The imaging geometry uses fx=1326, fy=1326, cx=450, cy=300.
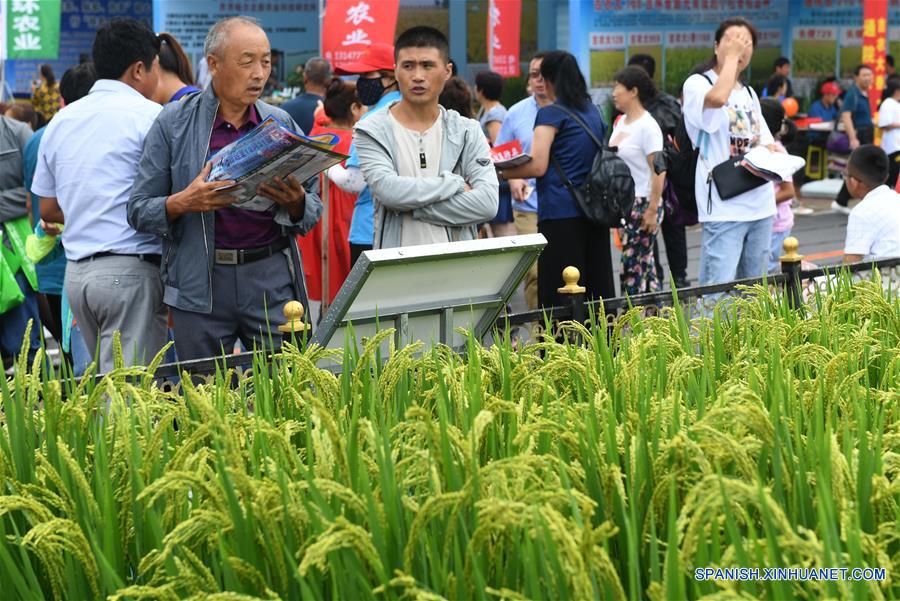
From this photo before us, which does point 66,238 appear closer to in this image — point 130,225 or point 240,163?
point 130,225

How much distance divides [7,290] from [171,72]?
1.85m

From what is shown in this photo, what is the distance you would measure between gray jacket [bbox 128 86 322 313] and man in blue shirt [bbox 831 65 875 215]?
14.6 metres

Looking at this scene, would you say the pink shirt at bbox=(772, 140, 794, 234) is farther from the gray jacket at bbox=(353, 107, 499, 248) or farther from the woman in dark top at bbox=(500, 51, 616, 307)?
the gray jacket at bbox=(353, 107, 499, 248)

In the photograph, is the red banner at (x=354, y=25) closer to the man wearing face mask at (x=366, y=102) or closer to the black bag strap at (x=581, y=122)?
the man wearing face mask at (x=366, y=102)

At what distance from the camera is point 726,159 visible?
22.1 feet

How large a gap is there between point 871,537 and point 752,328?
1.74 m

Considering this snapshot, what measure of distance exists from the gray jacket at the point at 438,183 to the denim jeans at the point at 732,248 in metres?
2.14

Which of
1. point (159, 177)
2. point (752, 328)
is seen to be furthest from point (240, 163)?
point (752, 328)

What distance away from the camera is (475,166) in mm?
4898

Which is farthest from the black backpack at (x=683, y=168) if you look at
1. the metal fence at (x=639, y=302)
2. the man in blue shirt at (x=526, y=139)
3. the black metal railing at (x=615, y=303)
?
the black metal railing at (x=615, y=303)

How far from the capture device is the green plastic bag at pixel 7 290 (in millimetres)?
6848

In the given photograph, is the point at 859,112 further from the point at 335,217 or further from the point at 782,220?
the point at 335,217

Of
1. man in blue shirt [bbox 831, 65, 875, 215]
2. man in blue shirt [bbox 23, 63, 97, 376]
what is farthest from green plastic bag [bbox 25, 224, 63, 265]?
man in blue shirt [bbox 831, 65, 875, 215]

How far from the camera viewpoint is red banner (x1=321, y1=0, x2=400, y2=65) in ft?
38.7
